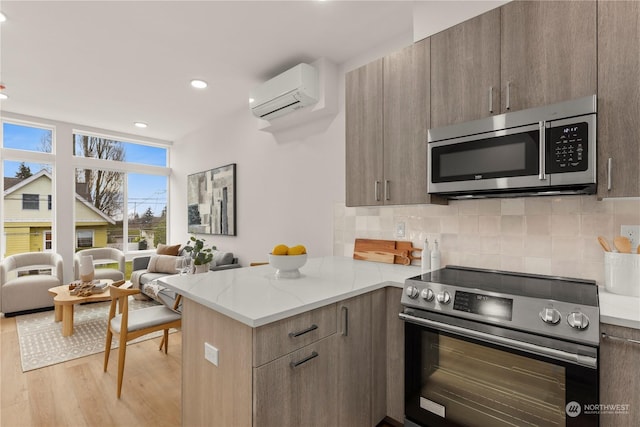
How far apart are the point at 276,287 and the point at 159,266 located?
3625mm

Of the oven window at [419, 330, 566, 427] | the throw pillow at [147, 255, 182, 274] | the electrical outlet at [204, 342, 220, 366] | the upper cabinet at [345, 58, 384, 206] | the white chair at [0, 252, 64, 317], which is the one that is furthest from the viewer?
the throw pillow at [147, 255, 182, 274]

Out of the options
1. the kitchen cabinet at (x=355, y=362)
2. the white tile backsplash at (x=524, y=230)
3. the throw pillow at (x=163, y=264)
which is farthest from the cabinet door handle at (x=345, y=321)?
the throw pillow at (x=163, y=264)

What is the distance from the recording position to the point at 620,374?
115 cm

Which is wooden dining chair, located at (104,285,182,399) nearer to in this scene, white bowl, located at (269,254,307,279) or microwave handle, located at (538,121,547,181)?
white bowl, located at (269,254,307,279)

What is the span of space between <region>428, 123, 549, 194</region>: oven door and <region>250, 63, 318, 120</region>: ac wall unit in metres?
1.35

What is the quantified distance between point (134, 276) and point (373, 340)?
13.7 feet

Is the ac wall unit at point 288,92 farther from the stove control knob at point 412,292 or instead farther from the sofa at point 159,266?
the sofa at point 159,266

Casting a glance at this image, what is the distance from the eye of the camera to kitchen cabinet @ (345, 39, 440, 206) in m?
1.97

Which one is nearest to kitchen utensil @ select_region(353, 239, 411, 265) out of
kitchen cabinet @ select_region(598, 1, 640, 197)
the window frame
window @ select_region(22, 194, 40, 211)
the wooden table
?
kitchen cabinet @ select_region(598, 1, 640, 197)

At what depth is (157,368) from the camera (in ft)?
8.61

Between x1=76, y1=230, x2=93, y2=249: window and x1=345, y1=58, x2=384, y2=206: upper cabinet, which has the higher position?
x1=345, y1=58, x2=384, y2=206: upper cabinet

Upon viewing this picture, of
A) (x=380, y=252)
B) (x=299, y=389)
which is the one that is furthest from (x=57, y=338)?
(x=380, y=252)

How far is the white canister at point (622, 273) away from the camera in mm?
1415

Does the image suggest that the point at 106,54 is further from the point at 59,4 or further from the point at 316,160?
the point at 316,160
